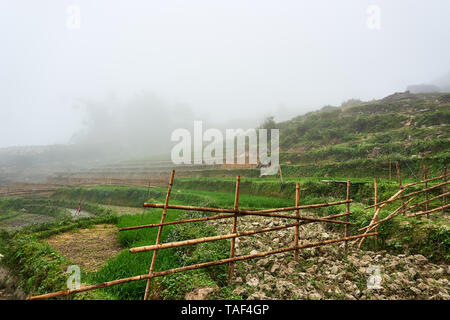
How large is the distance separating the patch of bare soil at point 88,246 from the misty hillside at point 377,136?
663 inches

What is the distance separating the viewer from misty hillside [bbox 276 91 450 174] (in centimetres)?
1622

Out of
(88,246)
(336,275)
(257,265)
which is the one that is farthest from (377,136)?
(88,246)

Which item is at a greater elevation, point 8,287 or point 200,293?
point 200,293

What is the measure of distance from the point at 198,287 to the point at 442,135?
2308 centimetres

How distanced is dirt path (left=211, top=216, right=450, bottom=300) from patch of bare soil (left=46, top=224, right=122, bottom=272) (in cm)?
383

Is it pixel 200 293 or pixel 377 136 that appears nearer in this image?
pixel 200 293

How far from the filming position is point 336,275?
3959mm

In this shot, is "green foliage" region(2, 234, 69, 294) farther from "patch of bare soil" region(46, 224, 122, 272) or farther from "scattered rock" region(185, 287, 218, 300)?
"scattered rock" region(185, 287, 218, 300)

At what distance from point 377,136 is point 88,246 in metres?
25.9
